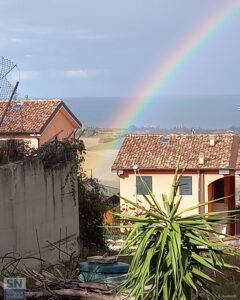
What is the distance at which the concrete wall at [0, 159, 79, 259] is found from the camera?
1114 centimetres

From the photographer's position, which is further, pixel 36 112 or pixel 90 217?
pixel 36 112

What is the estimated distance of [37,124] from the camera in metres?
30.7

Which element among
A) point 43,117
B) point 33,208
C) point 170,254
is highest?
point 43,117

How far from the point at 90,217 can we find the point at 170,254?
11538 mm

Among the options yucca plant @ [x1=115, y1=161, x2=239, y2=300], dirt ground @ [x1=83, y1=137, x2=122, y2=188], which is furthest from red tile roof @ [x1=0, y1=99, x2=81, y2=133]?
yucca plant @ [x1=115, y1=161, x2=239, y2=300]

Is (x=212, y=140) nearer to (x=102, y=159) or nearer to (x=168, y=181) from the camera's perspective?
(x=168, y=181)

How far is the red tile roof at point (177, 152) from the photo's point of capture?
105 ft

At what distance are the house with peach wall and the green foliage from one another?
13649 millimetres

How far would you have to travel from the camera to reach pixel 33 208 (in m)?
12.2

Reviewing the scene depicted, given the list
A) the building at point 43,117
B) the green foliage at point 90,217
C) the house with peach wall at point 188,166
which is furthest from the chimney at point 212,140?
the green foliage at point 90,217

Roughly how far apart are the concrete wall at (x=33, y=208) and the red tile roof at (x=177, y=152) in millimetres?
18035

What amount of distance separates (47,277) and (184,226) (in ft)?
7.08

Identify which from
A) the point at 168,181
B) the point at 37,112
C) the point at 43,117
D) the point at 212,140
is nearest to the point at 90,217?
the point at 43,117

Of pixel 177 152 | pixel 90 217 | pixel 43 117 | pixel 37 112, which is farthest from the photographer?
pixel 177 152
